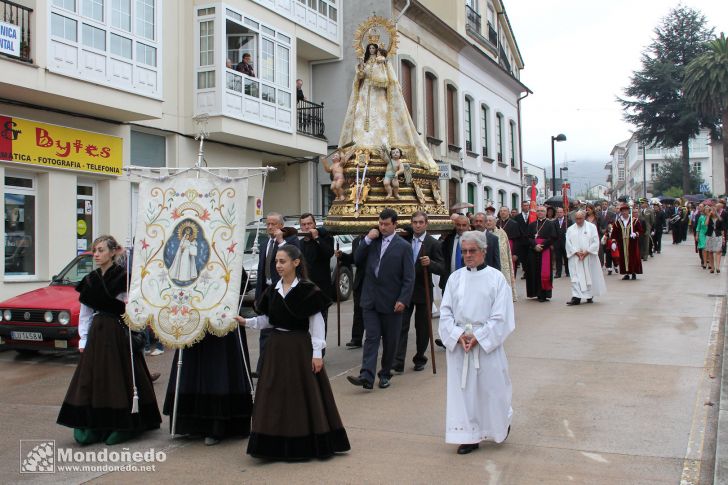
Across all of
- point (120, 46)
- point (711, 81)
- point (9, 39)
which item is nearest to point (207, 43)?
point (120, 46)

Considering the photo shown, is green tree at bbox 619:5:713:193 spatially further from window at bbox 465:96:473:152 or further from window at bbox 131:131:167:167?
window at bbox 131:131:167:167

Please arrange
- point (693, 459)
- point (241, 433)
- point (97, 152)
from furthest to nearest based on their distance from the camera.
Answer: point (97, 152) → point (241, 433) → point (693, 459)

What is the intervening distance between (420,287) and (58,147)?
32.8ft

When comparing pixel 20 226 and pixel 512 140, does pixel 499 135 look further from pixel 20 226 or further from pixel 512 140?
pixel 20 226

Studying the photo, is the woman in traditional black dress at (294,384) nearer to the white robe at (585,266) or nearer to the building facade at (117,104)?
the building facade at (117,104)

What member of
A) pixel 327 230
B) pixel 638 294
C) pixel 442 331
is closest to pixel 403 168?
pixel 327 230

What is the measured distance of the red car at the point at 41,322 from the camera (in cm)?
959

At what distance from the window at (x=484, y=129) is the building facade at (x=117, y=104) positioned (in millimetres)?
14779

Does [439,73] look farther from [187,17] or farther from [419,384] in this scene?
[419,384]

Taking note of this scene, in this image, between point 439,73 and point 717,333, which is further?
point 439,73

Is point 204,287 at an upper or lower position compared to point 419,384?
→ upper

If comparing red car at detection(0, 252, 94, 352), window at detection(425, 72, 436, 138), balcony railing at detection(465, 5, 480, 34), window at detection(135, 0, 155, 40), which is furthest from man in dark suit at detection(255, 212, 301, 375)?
balcony railing at detection(465, 5, 480, 34)

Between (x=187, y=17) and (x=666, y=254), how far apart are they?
18.6m

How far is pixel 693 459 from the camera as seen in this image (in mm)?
5145
